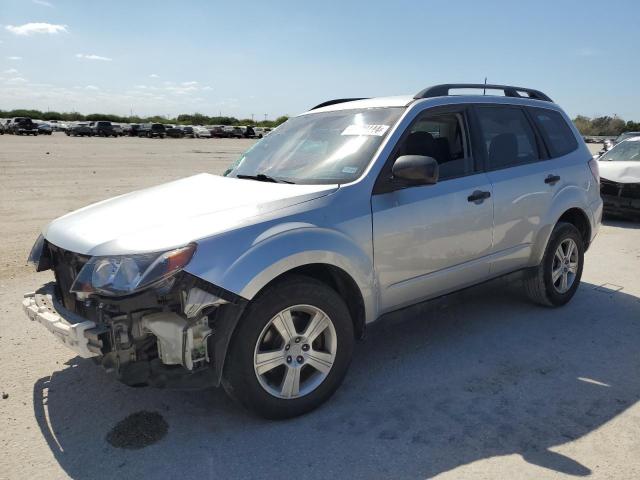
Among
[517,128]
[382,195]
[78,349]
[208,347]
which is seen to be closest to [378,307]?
[382,195]

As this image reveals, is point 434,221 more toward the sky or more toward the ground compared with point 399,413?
more toward the sky

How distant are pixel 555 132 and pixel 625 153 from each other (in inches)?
270

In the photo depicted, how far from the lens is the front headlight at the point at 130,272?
109 inches

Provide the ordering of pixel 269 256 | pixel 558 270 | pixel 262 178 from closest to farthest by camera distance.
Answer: pixel 269 256, pixel 262 178, pixel 558 270

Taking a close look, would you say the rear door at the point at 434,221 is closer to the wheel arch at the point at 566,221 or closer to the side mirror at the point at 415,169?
the side mirror at the point at 415,169

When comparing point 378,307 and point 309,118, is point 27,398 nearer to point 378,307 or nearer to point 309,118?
point 378,307

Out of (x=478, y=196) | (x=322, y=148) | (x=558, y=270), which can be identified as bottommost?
(x=558, y=270)

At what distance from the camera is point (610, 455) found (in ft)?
9.52

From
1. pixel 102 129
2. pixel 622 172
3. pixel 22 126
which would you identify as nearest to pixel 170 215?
pixel 622 172

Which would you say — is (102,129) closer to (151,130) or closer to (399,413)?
(151,130)

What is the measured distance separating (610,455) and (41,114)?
104058 millimetres

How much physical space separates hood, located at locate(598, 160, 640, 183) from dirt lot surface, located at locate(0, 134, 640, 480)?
551cm

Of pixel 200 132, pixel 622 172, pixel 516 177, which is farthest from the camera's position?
pixel 200 132

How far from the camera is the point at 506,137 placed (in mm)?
4664
